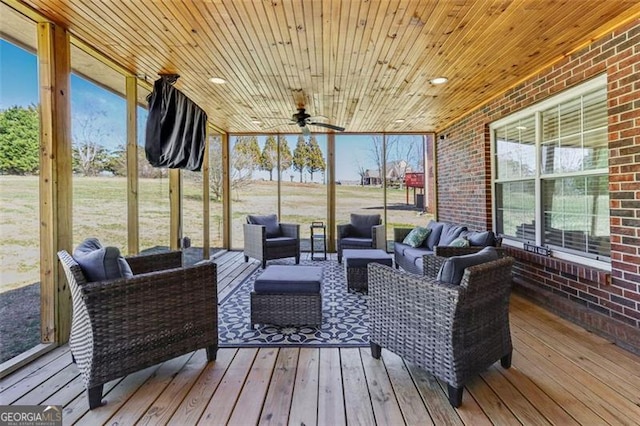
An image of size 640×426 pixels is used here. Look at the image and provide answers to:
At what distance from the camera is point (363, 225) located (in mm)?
5945

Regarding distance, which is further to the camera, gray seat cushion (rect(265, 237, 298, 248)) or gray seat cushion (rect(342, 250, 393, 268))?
gray seat cushion (rect(265, 237, 298, 248))

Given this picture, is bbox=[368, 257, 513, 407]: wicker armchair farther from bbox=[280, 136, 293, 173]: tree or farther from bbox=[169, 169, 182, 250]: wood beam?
bbox=[280, 136, 293, 173]: tree

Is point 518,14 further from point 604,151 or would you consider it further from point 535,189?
point 535,189

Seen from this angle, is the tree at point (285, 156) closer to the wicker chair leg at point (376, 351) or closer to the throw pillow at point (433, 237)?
the throw pillow at point (433, 237)

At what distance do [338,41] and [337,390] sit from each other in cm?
279

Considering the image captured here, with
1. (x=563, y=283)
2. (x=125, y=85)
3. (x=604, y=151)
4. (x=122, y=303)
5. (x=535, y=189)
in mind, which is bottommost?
(x=563, y=283)

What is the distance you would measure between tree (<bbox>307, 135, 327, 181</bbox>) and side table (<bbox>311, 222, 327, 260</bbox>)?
1.19 metres

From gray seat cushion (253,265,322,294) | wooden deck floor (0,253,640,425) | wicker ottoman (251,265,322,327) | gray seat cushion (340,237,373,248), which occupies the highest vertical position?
gray seat cushion (340,237,373,248)

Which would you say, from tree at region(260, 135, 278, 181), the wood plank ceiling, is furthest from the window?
tree at region(260, 135, 278, 181)

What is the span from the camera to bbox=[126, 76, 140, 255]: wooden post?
3.57 meters

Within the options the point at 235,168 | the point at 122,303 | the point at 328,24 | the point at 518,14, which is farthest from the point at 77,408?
the point at 235,168

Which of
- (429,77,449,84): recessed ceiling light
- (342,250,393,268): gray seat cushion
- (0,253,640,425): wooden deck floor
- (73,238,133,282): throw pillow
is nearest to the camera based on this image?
(0,253,640,425): wooden deck floor

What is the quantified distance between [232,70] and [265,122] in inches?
93.1

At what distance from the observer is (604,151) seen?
2.90 meters
